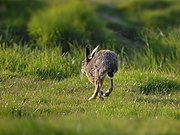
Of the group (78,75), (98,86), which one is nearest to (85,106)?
(98,86)

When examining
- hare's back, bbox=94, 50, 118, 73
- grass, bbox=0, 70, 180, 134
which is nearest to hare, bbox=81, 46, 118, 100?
hare's back, bbox=94, 50, 118, 73

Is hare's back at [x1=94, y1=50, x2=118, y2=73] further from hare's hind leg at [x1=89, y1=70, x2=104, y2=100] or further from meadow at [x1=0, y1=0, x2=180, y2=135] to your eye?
meadow at [x1=0, y1=0, x2=180, y2=135]

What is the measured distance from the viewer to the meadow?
5808 mm

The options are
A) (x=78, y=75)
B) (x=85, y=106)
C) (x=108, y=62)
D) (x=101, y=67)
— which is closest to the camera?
(x=85, y=106)

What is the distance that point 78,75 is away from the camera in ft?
36.9

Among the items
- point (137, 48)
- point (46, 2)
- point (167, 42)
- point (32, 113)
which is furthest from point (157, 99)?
point (46, 2)

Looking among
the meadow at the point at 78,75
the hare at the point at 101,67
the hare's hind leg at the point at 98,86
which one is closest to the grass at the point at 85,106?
the meadow at the point at 78,75

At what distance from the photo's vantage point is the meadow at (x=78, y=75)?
5.81 m

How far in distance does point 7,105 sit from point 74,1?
32.8 feet

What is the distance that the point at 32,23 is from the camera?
15977mm

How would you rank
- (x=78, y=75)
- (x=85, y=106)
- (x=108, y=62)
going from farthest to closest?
(x=78, y=75), (x=108, y=62), (x=85, y=106)

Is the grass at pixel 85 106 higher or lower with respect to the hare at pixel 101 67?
lower

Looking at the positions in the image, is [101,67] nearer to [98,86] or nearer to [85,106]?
[98,86]

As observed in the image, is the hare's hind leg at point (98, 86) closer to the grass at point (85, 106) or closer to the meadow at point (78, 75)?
the grass at point (85, 106)
